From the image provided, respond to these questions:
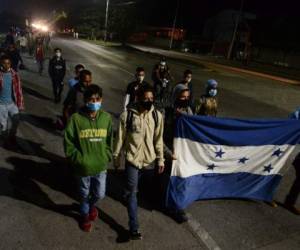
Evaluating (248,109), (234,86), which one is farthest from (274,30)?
(248,109)

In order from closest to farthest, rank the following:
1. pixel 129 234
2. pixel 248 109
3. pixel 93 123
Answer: pixel 93 123, pixel 129 234, pixel 248 109

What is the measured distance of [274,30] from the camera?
172 feet

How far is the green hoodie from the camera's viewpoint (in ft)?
12.8

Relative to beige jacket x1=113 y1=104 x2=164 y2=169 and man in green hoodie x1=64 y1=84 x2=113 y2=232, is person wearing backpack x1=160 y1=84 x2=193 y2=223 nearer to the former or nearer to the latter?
beige jacket x1=113 y1=104 x2=164 y2=169

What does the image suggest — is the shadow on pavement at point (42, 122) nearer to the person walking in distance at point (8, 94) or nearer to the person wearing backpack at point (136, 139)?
the person walking in distance at point (8, 94)

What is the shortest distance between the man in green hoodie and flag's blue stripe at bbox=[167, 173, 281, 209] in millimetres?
1208

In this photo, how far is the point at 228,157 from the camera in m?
5.14

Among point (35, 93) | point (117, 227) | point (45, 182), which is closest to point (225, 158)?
point (117, 227)

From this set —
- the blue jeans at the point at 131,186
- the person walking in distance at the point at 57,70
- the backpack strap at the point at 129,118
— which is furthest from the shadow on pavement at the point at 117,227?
the person walking in distance at the point at 57,70

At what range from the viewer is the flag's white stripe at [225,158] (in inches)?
188

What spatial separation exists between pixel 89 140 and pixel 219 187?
93.5 inches

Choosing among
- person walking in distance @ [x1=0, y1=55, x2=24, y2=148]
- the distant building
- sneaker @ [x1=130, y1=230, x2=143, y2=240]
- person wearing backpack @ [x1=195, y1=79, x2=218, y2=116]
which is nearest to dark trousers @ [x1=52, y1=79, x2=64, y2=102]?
person walking in distance @ [x1=0, y1=55, x2=24, y2=148]

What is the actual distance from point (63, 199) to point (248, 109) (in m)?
10.1

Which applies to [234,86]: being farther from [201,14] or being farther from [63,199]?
[201,14]
